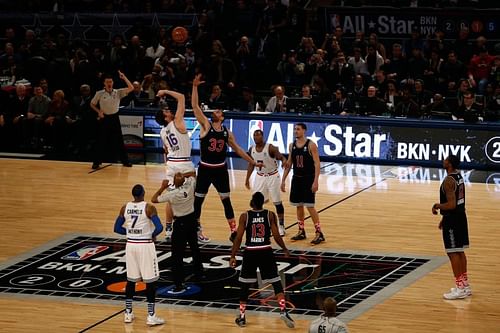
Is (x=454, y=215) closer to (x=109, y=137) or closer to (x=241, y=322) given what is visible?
(x=241, y=322)

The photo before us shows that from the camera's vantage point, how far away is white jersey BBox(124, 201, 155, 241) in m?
16.3

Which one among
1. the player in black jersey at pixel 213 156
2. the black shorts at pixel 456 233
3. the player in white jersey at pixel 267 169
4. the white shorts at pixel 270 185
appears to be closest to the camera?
the black shorts at pixel 456 233

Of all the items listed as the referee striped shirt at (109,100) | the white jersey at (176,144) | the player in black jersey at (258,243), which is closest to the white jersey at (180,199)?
the white jersey at (176,144)

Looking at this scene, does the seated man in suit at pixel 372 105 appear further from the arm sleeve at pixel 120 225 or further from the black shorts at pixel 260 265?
the arm sleeve at pixel 120 225

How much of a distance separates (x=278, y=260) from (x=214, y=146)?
2.25 metres

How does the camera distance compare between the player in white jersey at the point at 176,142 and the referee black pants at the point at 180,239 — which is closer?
the referee black pants at the point at 180,239

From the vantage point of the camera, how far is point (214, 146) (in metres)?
20.4

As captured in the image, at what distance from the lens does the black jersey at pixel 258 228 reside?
16.1 metres

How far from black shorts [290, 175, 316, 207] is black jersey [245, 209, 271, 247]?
441 centimetres

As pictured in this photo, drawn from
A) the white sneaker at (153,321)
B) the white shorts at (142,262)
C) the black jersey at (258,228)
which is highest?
the black jersey at (258,228)

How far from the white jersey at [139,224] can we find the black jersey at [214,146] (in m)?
4.22

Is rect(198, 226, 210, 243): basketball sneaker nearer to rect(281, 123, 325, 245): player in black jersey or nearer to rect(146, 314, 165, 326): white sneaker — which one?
rect(281, 123, 325, 245): player in black jersey

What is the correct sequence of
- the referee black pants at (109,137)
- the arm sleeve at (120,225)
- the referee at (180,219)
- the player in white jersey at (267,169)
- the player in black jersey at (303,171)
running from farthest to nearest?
the referee black pants at (109,137) < the player in white jersey at (267,169) < the player in black jersey at (303,171) < the referee at (180,219) < the arm sleeve at (120,225)

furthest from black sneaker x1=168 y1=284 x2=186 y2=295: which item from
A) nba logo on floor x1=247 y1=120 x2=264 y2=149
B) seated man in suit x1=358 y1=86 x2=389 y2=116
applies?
seated man in suit x1=358 y1=86 x2=389 y2=116
